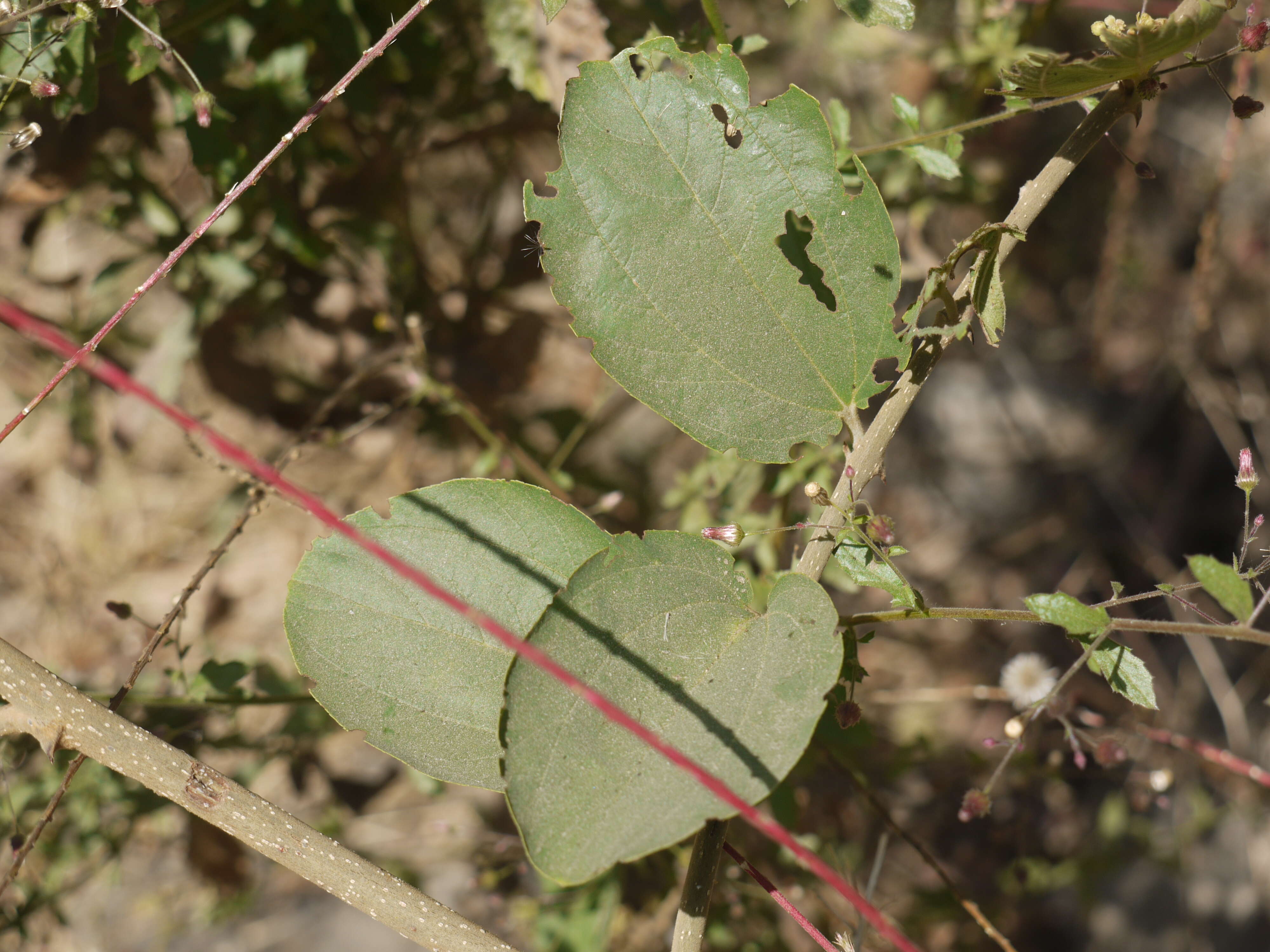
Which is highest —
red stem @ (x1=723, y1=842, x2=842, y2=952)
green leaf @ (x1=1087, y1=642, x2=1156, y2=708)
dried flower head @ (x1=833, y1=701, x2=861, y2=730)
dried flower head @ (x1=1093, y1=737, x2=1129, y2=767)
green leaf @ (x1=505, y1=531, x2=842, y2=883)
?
green leaf @ (x1=505, y1=531, x2=842, y2=883)

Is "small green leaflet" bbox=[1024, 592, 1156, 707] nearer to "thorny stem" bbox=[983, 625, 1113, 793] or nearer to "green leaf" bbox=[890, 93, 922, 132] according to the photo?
"thorny stem" bbox=[983, 625, 1113, 793]

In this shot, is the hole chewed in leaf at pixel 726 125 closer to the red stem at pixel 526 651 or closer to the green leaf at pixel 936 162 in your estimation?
the green leaf at pixel 936 162

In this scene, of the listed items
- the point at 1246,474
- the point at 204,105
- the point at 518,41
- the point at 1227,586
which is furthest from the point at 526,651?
the point at 518,41

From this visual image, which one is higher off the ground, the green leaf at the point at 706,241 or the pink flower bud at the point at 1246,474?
the green leaf at the point at 706,241

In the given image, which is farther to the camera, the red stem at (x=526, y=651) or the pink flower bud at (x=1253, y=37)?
the pink flower bud at (x=1253, y=37)

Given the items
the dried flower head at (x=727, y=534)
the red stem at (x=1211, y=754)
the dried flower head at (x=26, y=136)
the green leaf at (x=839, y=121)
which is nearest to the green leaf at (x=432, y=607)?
the dried flower head at (x=727, y=534)

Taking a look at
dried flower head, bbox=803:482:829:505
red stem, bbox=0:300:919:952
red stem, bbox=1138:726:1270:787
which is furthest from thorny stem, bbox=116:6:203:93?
red stem, bbox=1138:726:1270:787

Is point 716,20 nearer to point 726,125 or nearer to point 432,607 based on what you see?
point 726,125
